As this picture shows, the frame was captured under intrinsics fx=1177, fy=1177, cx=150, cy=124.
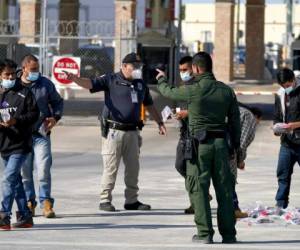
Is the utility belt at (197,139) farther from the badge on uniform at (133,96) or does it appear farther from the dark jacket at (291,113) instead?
the badge on uniform at (133,96)

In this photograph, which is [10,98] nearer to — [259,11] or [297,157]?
[297,157]

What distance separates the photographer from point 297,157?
570 inches

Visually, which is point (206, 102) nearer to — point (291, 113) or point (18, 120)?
point (18, 120)

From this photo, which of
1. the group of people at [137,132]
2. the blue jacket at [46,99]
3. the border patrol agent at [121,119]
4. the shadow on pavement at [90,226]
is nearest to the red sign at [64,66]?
the group of people at [137,132]

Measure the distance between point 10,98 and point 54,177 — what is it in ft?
20.5

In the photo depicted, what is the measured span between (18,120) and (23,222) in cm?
115

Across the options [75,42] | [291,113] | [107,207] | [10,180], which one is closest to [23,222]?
[10,180]

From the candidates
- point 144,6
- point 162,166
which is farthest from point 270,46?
point 162,166

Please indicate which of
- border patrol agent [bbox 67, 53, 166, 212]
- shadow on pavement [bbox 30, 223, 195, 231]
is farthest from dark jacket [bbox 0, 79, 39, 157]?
border patrol agent [bbox 67, 53, 166, 212]

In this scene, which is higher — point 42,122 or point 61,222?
point 42,122

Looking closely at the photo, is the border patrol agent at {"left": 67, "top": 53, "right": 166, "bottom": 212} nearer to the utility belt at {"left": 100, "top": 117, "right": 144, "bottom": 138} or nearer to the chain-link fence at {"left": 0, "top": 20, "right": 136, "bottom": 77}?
the utility belt at {"left": 100, "top": 117, "right": 144, "bottom": 138}

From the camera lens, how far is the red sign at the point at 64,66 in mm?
29422

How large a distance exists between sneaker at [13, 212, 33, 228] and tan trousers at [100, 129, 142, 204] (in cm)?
189

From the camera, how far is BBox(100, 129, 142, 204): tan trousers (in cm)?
1488
